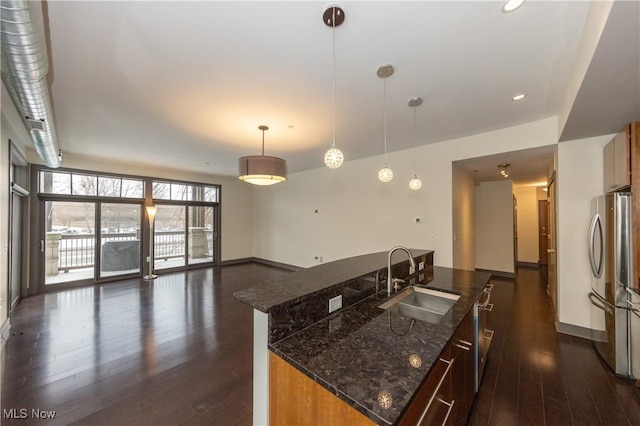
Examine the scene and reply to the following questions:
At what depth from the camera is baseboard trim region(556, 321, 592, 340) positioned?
2.98m

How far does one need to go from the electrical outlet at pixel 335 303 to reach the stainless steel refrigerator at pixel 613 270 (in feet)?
9.45

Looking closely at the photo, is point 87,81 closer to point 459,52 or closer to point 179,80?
point 179,80

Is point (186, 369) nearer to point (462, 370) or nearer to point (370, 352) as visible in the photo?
point (370, 352)

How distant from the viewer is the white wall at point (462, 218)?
4.34 meters

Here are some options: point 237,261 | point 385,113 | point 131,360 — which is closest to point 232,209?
point 237,261

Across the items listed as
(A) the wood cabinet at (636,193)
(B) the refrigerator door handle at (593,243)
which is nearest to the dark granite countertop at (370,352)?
(A) the wood cabinet at (636,193)

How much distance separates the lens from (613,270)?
7.88 ft

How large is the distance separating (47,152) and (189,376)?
3885mm

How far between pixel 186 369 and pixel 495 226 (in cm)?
740

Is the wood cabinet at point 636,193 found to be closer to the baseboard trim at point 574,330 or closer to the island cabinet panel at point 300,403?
the baseboard trim at point 574,330

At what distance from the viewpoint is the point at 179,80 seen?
239 centimetres

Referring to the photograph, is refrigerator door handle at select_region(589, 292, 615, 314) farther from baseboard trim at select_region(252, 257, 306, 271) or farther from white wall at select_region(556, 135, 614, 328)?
baseboard trim at select_region(252, 257, 306, 271)

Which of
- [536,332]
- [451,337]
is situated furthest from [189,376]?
[536,332]

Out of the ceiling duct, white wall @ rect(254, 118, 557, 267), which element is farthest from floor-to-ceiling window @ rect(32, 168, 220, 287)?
the ceiling duct
